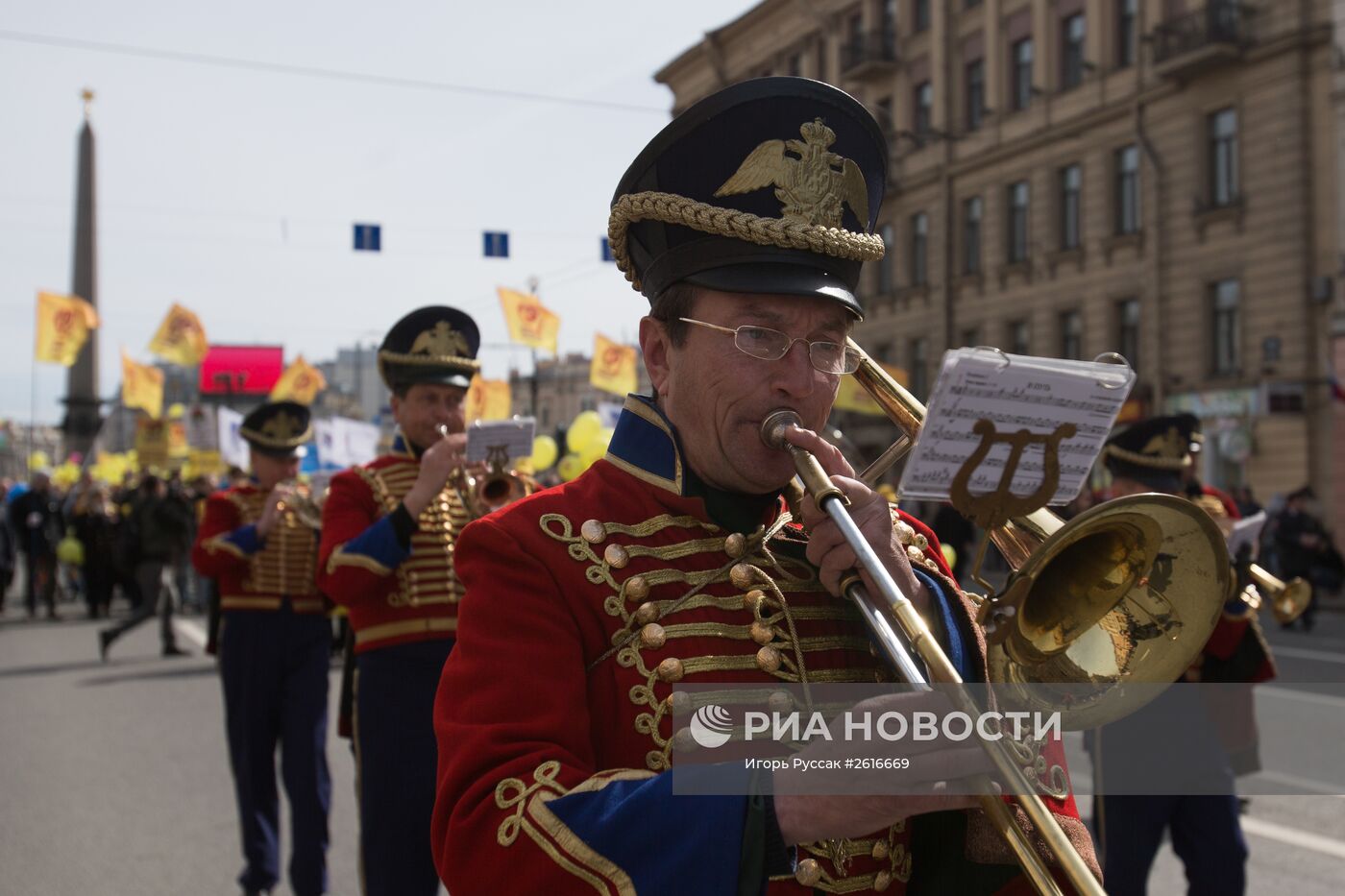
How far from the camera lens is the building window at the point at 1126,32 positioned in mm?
28781

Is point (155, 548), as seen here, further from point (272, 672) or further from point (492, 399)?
point (272, 672)

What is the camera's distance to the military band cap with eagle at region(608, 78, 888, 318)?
2367 mm

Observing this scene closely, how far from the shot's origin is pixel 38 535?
21719 millimetres

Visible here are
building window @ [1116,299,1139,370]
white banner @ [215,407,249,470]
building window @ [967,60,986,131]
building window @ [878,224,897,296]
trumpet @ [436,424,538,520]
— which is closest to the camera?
trumpet @ [436,424,538,520]

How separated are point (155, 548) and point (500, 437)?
12.9m

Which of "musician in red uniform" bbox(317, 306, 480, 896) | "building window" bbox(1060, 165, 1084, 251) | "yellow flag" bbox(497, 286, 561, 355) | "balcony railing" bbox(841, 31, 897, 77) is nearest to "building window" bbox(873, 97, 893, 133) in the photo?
"balcony railing" bbox(841, 31, 897, 77)

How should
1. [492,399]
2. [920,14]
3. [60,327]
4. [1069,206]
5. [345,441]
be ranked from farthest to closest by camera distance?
[920,14], [1069,206], [60,327], [492,399], [345,441]

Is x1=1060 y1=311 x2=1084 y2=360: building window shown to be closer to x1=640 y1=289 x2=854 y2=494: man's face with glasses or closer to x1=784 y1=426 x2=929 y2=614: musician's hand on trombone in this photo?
x1=640 y1=289 x2=854 y2=494: man's face with glasses

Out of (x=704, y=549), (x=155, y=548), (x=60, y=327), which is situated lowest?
(x=155, y=548)

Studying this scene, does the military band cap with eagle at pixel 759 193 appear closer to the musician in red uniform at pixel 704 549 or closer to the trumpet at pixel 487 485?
the musician in red uniform at pixel 704 549

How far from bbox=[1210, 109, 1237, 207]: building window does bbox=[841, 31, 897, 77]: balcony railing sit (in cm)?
1136

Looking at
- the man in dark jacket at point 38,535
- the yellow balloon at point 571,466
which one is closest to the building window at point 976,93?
the man in dark jacket at point 38,535

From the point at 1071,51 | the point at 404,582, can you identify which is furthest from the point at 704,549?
the point at 1071,51

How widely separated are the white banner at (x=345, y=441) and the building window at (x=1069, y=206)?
823 inches
